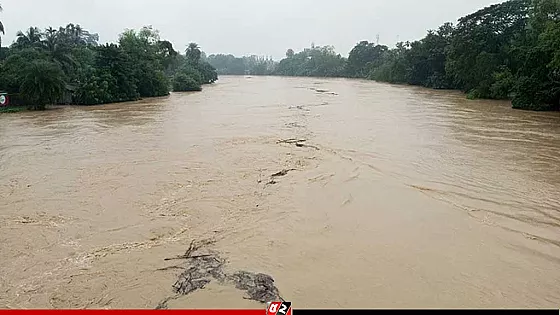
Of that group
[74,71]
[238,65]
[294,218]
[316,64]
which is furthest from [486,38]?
[238,65]

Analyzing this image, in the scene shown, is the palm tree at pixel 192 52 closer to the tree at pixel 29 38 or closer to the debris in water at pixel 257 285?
the tree at pixel 29 38

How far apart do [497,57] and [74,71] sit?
26.3 meters

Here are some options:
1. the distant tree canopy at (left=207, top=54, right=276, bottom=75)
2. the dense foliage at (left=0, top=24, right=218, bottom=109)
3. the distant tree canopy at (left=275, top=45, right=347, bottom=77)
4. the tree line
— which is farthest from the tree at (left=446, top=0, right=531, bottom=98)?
the distant tree canopy at (left=207, top=54, right=276, bottom=75)

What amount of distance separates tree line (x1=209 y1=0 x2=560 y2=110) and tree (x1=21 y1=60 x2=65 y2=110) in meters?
21.3

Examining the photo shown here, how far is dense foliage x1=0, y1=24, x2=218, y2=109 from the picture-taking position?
68.1ft

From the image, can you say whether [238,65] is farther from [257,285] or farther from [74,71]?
[257,285]

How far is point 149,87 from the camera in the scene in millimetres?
31156

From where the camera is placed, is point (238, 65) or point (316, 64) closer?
point (316, 64)

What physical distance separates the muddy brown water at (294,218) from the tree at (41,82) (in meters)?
9.51

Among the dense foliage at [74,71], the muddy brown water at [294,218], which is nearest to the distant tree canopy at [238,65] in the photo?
the dense foliage at [74,71]

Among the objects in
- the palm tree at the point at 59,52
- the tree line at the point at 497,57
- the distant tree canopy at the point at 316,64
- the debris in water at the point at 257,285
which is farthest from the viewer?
the distant tree canopy at the point at 316,64

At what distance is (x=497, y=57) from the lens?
28.6 meters

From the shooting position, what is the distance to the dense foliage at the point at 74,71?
20.8m

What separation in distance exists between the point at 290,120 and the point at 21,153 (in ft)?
29.9
